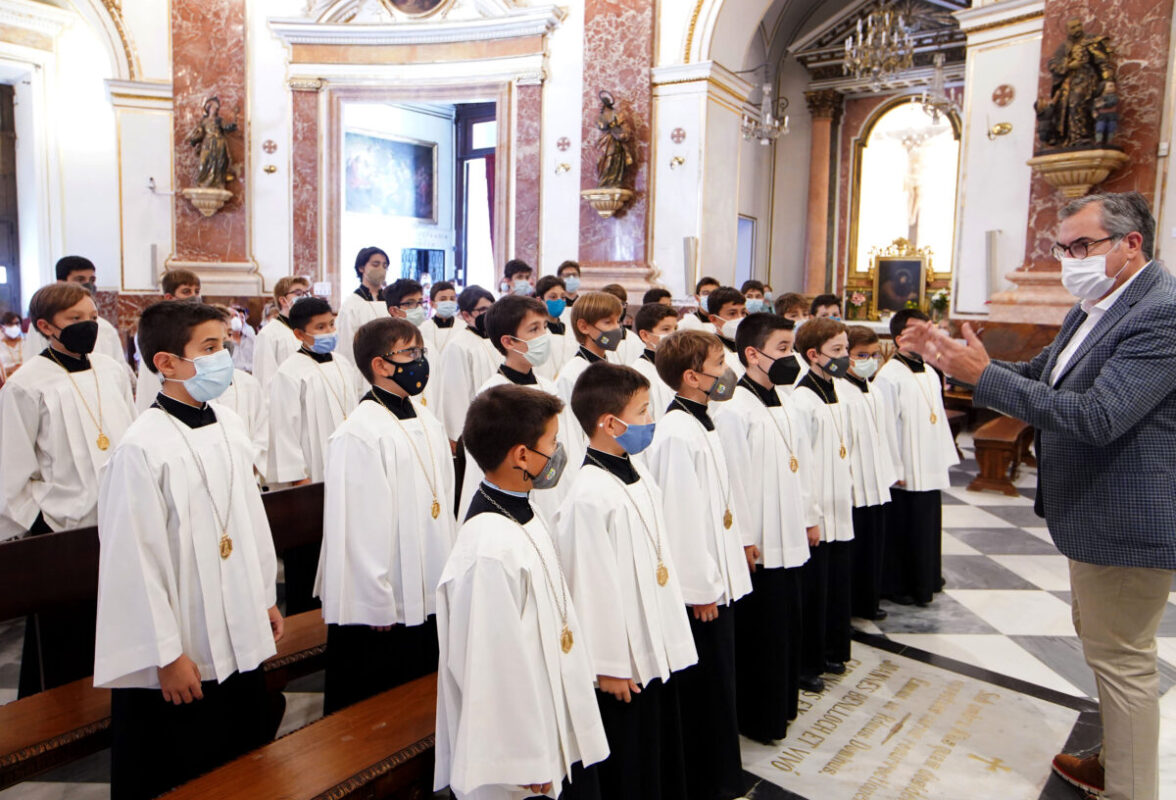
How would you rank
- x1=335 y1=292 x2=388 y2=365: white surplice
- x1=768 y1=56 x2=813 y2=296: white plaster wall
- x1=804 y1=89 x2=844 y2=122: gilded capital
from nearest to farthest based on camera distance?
1. x1=335 y1=292 x2=388 y2=365: white surplice
2. x1=804 y1=89 x2=844 y2=122: gilded capital
3. x1=768 y1=56 x2=813 y2=296: white plaster wall

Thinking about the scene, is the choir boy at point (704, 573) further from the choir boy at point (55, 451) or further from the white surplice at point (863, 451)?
the choir boy at point (55, 451)

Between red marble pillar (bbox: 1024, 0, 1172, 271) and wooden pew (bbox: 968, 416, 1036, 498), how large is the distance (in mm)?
2628

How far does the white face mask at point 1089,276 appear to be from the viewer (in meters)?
2.93

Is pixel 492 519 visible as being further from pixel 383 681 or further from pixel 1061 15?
pixel 1061 15

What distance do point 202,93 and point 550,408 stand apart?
13.7 m

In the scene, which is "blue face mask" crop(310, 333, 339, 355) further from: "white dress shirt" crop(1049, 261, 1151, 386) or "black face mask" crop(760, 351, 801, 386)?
"white dress shirt" crop(1049, 261, 1151, 386)

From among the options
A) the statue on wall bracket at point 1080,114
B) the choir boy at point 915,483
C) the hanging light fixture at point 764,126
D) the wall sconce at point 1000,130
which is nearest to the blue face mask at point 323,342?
the choir boy at point 915,483

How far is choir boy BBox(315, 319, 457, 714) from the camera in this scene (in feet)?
10.4

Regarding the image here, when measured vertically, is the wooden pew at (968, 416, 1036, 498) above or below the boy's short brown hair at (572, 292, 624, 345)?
below

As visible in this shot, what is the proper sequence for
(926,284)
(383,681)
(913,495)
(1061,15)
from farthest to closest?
(926,284), (1061,15), (913,495), (383,681)

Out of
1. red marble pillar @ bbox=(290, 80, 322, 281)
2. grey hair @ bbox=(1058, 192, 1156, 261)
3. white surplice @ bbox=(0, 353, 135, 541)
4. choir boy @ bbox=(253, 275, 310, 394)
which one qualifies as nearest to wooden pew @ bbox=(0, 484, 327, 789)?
white surplice @ bbox=(0, 353, 135, 541)

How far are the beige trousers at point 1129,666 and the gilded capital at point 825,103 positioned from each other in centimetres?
1632

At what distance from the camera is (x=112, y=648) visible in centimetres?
254

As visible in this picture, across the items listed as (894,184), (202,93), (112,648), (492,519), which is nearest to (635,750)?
(492,519)
